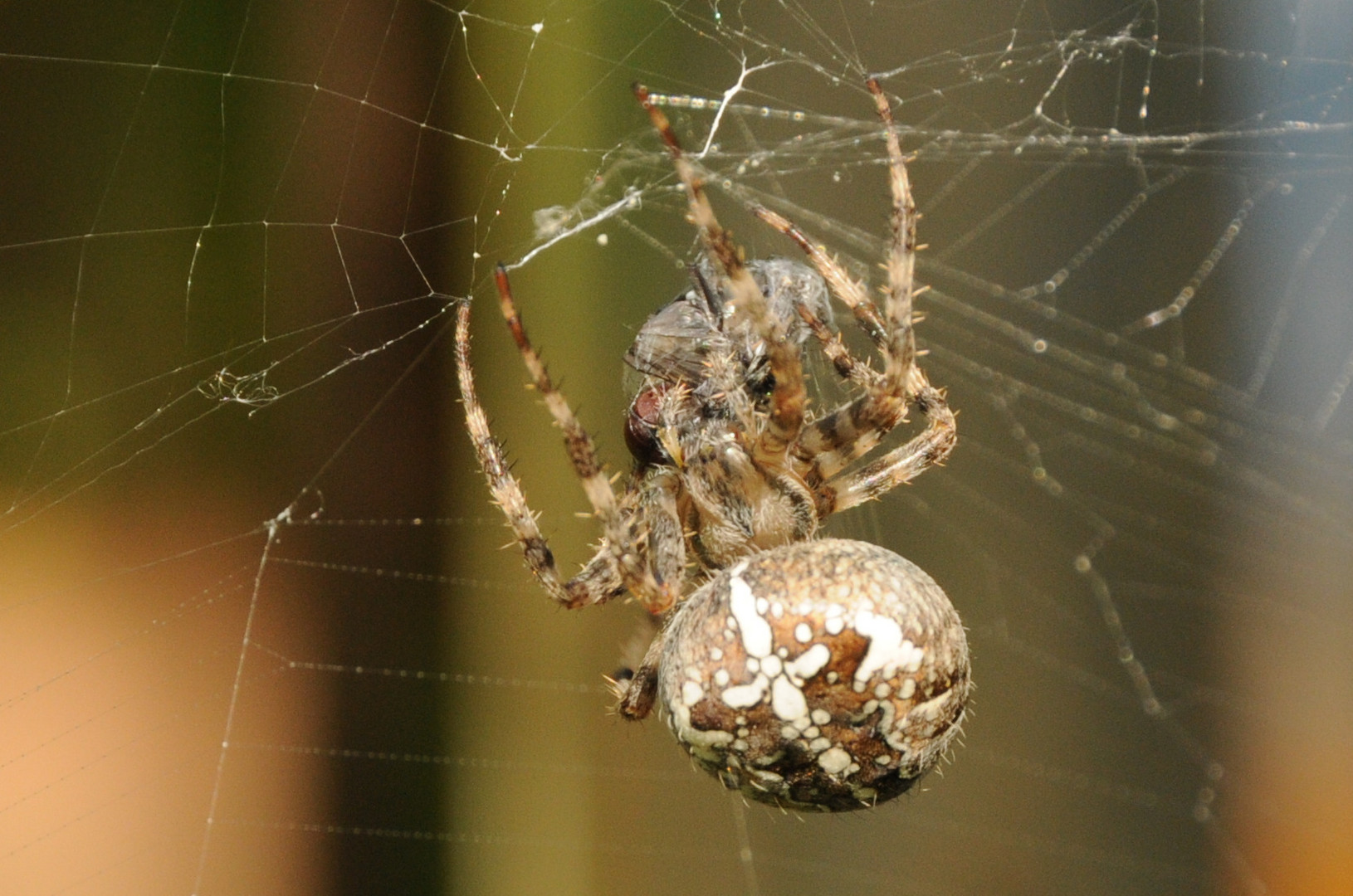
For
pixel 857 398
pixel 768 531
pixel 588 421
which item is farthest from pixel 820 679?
pixel 588 421

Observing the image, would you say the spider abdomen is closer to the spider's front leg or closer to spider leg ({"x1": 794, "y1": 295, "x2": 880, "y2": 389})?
the spider's front leg

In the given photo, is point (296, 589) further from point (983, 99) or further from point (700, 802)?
point (983, 99)

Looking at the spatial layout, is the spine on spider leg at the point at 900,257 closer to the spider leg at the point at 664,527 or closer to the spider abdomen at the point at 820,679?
the spider abdomen at the point at 820,679

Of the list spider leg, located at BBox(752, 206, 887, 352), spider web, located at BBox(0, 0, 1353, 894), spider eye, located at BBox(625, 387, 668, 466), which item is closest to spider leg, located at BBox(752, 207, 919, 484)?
spider leg, located at BBox(752, 206, 887, 352)

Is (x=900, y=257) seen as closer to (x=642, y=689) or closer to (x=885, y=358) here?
(x=885, y=358)

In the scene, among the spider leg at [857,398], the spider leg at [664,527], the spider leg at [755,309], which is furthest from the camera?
the spider leg at [664,527]

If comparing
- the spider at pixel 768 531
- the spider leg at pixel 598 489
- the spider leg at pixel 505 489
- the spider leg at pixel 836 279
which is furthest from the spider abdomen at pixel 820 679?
the spider leg at pixel 836 279

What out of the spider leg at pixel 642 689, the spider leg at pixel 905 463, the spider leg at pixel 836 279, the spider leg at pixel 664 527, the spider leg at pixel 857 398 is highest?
the spider leg at pixel 836 279
